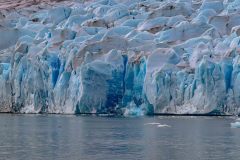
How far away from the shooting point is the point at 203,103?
3008 centimetres

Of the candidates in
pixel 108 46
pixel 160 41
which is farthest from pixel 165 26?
pixel 108 46

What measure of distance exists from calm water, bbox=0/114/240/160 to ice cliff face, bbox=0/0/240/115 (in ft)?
3.61

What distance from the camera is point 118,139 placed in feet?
72.8

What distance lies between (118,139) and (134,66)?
11.1 m

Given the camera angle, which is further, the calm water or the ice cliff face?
the ice cliff face

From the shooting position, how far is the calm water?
18219 mm

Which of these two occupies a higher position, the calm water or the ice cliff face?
the ice cliff face

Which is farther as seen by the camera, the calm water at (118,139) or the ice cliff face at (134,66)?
the ice cliff face at (134,66)

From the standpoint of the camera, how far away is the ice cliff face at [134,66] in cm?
3061

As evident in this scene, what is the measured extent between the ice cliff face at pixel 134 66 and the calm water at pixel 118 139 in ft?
3.61

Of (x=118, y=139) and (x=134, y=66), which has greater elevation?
(x=134, y=66)

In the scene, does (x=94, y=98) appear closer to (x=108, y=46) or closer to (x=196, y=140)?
(x=108, y=46)

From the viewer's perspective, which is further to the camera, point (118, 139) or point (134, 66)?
point (134, 66)

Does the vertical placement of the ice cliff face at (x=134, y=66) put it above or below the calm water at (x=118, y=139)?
above
